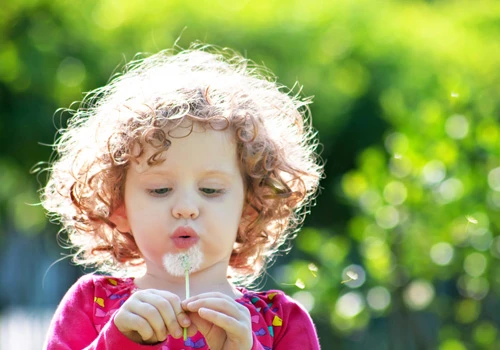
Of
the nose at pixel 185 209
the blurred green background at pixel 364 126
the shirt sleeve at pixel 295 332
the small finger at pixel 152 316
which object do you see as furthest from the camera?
the blurred green background at pixel 364 126

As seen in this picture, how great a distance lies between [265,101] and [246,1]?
16.3 feet

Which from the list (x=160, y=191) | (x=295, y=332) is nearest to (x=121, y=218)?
(x=160, y=191)

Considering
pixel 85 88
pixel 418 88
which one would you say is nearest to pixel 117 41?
pixel 85 88

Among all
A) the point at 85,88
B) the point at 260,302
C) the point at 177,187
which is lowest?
the point at 260,302

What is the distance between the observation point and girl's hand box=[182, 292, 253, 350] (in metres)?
2.13

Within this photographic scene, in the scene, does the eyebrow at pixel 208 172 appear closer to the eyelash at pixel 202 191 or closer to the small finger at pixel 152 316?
the eyelash at pixel 202 191

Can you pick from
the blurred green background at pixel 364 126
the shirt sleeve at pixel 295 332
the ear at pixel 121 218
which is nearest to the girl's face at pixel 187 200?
the ear at pixel 121 218

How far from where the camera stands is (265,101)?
2.83 metres

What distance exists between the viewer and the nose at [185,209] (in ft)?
7.77

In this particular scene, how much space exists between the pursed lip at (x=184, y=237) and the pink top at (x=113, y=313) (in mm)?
224

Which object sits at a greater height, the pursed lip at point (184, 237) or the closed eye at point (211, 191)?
the closed eye at point (211, 191)

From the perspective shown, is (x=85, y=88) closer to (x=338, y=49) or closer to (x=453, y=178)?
(x=338, y=49)

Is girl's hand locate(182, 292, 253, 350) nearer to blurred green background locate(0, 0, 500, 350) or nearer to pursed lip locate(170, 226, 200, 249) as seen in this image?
pursed lip locate(170, 226, 200, 249)

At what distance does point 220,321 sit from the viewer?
84.2 inches
